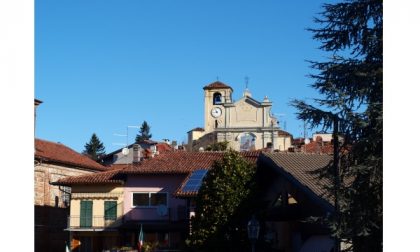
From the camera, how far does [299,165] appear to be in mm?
15492

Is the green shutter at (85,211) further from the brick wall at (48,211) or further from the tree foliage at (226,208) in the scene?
the tree foliage at (226,208)

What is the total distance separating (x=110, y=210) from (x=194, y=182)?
629 centimetres

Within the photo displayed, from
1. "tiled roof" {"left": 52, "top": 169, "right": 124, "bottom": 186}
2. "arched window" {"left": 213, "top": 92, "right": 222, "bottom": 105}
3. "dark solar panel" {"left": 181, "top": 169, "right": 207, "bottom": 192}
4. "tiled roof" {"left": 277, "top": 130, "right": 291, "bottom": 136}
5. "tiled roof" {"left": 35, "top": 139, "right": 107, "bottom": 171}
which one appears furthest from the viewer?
"arched window" {"left": 213, "top": 92, "right": 222, "bottom": 105}

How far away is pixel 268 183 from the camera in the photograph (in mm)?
18078

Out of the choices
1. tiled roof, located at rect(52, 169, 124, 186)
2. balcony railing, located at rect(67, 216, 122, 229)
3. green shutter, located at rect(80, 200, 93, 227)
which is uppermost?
tiled roof, located at rect(52, 169, 124, 186)

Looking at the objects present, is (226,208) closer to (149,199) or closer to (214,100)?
(149,199)

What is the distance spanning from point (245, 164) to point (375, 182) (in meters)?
8.86

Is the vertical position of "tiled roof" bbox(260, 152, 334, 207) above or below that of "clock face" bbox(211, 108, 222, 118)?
below

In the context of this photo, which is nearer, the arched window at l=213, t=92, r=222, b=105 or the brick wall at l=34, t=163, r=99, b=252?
the brick wall at l=34, t=163, r=99, b=252

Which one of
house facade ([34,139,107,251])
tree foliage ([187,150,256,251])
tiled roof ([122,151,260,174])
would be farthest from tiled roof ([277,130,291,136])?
tree foliage ([187,150,256,251])

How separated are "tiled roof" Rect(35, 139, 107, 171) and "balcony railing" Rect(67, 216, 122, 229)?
4.01 m

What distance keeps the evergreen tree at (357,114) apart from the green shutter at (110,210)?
1860 centimetres

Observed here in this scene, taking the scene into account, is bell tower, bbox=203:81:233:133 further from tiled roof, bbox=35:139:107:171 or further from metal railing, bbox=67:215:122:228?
metal railing, bbox=67:215:122:228

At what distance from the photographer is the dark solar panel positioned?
72.7 feet
